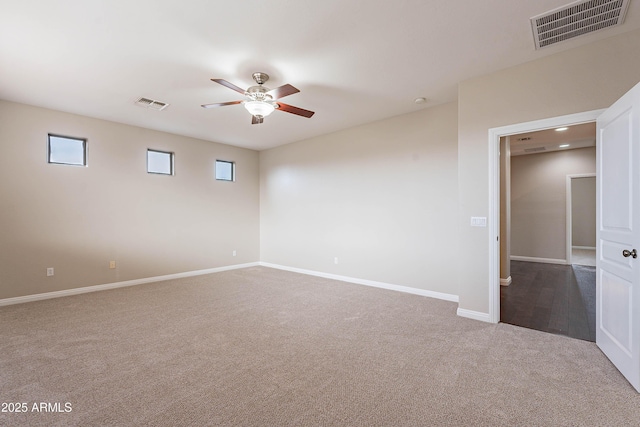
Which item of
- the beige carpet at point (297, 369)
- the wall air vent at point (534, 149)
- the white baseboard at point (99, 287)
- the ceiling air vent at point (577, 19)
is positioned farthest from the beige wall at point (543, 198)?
the white baseboard at point (99, 287)

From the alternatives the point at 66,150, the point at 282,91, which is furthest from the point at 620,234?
the point at 66,150

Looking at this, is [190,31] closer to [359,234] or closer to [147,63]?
[147,63]

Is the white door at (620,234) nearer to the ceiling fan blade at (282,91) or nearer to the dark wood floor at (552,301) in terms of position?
the dark wood floor at (552,301)

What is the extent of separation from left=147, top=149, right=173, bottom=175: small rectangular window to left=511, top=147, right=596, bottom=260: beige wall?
8320 millimetres

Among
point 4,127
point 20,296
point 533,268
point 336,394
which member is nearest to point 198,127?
point 4,127

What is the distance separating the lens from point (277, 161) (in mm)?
6777

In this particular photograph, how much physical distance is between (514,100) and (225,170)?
18.6 ft

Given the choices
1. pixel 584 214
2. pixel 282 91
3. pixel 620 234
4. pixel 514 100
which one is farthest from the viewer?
pixel 584 214

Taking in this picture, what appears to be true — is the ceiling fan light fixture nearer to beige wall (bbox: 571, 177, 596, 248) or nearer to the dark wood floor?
the dark wood floor

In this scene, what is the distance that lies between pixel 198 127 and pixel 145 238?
231 cm

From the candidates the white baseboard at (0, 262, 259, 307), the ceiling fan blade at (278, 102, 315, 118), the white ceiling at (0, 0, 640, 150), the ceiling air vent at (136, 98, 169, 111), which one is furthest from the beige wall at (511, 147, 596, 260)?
the ceiling air vent at (136, 98, 169, 111)

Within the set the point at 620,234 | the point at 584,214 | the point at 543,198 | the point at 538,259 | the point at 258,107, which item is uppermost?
the point at 258,107

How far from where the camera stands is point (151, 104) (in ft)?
13.4

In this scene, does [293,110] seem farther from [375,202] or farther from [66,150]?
[66,150]
